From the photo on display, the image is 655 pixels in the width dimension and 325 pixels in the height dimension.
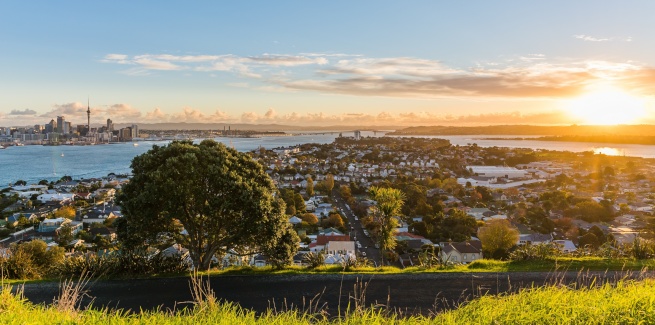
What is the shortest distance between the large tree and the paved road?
0.85 metres

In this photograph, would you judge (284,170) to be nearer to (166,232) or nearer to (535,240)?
(535,240)

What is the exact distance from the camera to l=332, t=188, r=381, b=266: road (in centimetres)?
1741

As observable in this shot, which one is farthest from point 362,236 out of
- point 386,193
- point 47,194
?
point 47,194

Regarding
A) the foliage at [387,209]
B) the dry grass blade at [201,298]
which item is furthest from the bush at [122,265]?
the foliage at [387,209]

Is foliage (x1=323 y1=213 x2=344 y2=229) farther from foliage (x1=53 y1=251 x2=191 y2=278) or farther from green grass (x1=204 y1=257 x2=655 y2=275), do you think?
foliage (x1=53 y1=251 x2=191 y2=278)

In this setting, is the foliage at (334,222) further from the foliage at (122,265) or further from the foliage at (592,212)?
the foliage at (122,265)

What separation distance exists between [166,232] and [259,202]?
1.76 meters

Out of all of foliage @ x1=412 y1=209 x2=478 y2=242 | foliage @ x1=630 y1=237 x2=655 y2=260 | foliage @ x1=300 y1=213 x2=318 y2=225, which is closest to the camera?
foliage @ x1=630 y1=237 x2=655 y2=260

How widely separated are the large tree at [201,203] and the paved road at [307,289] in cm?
85

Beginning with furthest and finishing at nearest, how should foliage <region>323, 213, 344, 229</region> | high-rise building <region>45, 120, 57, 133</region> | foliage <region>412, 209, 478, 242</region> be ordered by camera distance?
high-rise building <region>45, 120, 57, 133</region>
foliage <region>323, 213, 344, 229</region>
foliage <region>412, 209, 478, 242</region>

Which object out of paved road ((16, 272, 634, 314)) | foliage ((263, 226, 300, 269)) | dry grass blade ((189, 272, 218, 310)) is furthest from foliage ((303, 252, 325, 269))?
dry grass blade ((189, 272, 218, 310))

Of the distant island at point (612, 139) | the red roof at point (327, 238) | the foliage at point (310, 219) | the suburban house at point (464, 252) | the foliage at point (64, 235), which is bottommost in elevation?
the foliage at point (64, 235)

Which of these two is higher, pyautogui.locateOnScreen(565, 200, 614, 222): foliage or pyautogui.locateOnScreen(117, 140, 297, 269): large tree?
pyautogui.locateOnScreen(117, 140, 297, 269): large tree

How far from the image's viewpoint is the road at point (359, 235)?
1741 cm
